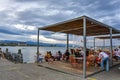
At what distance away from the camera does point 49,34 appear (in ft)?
39.0

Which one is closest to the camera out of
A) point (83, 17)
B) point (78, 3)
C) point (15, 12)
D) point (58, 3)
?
point (83, 17)

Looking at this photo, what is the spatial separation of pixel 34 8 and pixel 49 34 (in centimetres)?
268

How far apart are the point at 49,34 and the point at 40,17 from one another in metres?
2.53

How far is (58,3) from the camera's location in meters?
9.58

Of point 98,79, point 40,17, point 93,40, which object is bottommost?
point 98,79

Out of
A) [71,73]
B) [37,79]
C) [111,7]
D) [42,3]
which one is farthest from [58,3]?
[37,79]

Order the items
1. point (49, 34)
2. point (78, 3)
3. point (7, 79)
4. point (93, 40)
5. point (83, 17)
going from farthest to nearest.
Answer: point (93, 40)
point (49, 34)
point (78, 3)
point (83, 17)
point (7, 79)

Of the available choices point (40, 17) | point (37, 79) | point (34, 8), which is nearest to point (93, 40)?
point (40, 17)

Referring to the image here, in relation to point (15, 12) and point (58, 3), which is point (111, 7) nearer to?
point (58, 3)

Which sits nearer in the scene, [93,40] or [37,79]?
[37,79]

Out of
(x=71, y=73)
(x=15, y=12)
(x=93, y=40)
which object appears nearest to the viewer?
(x=71, y=73)

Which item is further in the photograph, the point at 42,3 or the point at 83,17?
the point at 42,3

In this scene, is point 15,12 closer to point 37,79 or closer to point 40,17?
point 40,17

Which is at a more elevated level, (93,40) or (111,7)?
(111,7)
